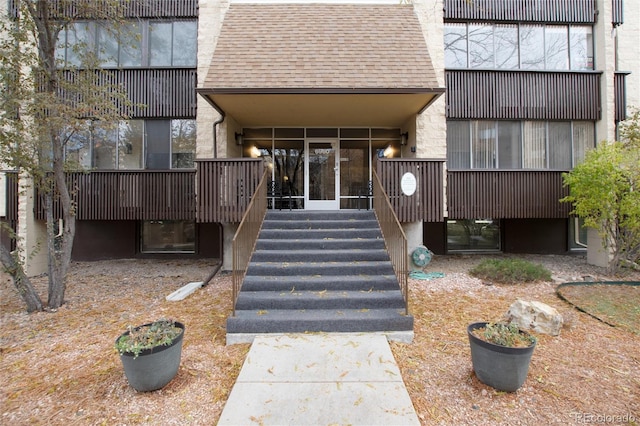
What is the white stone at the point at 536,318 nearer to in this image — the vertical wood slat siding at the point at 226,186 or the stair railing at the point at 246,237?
the stair railing at the point at 246,237

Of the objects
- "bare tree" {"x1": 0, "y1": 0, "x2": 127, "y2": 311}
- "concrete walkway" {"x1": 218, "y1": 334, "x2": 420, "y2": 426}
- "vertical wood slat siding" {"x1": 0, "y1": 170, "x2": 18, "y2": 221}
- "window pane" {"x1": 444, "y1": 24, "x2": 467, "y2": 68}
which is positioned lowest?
"concrete walkway" {"x1": 218, "y1": 334, "x2": 420, "y2": 426}

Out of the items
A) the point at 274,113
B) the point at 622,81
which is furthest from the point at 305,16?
the point at 622,81

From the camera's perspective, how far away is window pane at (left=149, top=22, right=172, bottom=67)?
860cm

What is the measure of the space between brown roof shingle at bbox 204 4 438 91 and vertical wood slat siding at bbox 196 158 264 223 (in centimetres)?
162

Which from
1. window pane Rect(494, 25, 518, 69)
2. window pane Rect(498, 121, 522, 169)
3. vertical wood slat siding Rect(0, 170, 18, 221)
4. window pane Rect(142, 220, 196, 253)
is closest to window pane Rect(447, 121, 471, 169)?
window pane Rect(498, 121, 522, 169)

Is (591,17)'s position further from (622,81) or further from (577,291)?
(577,291)

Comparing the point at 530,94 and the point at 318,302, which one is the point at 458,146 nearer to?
the point at 530,94

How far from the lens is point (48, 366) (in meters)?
3.51

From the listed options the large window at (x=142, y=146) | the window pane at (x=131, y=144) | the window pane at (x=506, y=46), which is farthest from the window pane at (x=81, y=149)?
the window pane at (x=506, y=46)

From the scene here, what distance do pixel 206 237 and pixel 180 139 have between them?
323 centimetres

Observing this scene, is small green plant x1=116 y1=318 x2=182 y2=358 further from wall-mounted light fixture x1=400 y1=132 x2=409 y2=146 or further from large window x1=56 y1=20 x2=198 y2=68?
large window x1=56 y1=20 x2=198 y2=68

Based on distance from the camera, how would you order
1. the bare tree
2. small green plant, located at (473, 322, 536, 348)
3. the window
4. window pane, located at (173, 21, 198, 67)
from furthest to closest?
1. the window
2. window pane, located at (173, 21, 198, 67)
3. the bare tree
4. small green plant, located at (473, 322, 536, 348)

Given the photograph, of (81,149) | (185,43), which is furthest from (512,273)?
(81,149)

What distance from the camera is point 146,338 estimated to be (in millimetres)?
3006
